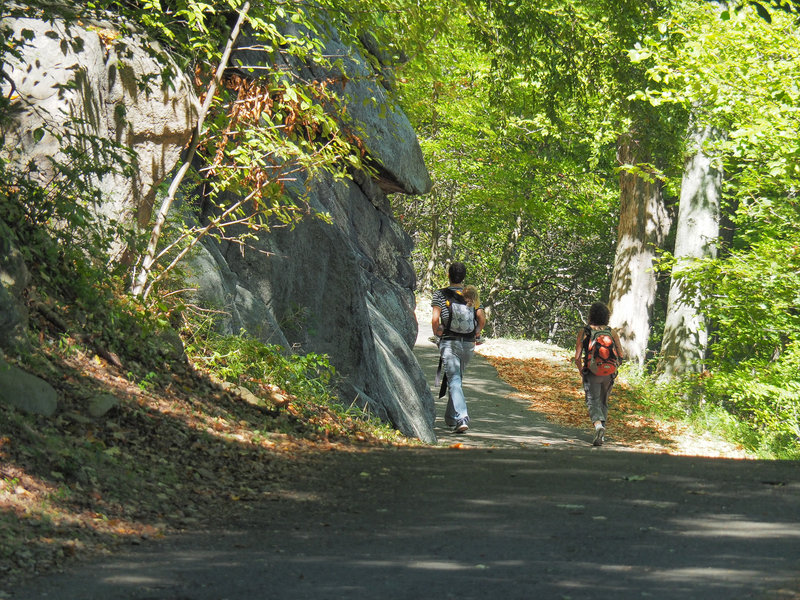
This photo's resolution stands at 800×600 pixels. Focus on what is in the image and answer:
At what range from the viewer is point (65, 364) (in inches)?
267

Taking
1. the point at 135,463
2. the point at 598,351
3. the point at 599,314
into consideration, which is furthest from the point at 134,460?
the point at 599,314

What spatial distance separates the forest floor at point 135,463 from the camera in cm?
459

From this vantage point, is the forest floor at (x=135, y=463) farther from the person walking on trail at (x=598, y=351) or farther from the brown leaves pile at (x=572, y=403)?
the brown leaves pile at (x=572, y=403)

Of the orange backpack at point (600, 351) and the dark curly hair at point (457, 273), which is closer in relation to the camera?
the dark curly hair at point (457, 273)

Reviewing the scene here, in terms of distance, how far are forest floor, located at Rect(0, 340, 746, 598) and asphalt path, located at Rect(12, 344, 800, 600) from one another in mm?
199

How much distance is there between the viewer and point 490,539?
15.4 feet

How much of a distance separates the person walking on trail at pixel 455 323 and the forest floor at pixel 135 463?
65.9 inches

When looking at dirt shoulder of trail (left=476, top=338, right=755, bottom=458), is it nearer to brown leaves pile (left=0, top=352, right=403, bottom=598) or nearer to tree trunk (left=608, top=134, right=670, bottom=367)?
tree trunk (left=608, top=134, right=670, bottom=367)

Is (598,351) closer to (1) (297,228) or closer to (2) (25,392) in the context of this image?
(1) (297,228)

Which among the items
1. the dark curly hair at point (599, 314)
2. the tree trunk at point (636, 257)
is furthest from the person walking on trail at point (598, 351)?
the tree trunk at point (636, 257)

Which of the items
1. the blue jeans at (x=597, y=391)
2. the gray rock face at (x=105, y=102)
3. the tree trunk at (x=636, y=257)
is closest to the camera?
the gray rock face at (x=105, y=102)

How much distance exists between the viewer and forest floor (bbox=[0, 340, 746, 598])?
15.1 feet

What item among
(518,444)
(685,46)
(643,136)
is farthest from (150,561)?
(685,46)

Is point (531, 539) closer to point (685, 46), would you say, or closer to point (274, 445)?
point (274, 445)
